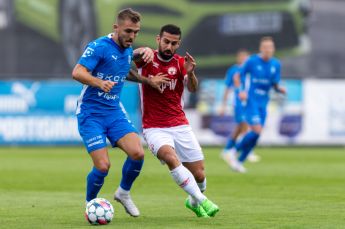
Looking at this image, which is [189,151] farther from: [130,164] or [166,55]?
[166,55]

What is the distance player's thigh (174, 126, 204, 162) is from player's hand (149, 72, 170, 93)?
58 cm

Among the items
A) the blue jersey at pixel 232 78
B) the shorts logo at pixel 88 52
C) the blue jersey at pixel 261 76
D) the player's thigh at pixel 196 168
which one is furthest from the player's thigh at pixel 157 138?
the blue jersey at pixel 232 78

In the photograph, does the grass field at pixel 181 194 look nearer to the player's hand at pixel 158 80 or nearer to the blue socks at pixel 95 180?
the blue socks at pixel 95 180

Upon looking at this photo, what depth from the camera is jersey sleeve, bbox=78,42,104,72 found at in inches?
420

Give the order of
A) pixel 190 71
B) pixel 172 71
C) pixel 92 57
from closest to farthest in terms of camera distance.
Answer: pixel 92 57 < pixel 190 71 < pixel 172 71

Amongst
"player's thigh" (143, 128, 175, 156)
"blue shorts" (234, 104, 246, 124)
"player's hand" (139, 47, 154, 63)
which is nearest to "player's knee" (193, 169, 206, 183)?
"player's thigh" (143, 128, 175, 156)

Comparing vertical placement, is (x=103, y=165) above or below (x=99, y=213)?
above

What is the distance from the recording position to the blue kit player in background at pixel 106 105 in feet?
35.3

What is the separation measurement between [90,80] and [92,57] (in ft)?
1.26

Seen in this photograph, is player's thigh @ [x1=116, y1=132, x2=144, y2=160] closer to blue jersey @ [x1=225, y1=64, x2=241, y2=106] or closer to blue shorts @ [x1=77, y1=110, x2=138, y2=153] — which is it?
blue shorts @ [x1=77, y1=110, x2=138, y2=153]

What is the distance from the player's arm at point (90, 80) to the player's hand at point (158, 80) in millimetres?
960

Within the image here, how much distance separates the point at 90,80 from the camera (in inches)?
410

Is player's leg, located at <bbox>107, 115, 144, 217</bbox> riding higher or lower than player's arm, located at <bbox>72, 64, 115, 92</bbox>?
lower

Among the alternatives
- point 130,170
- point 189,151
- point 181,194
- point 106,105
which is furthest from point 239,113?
point 106,105
